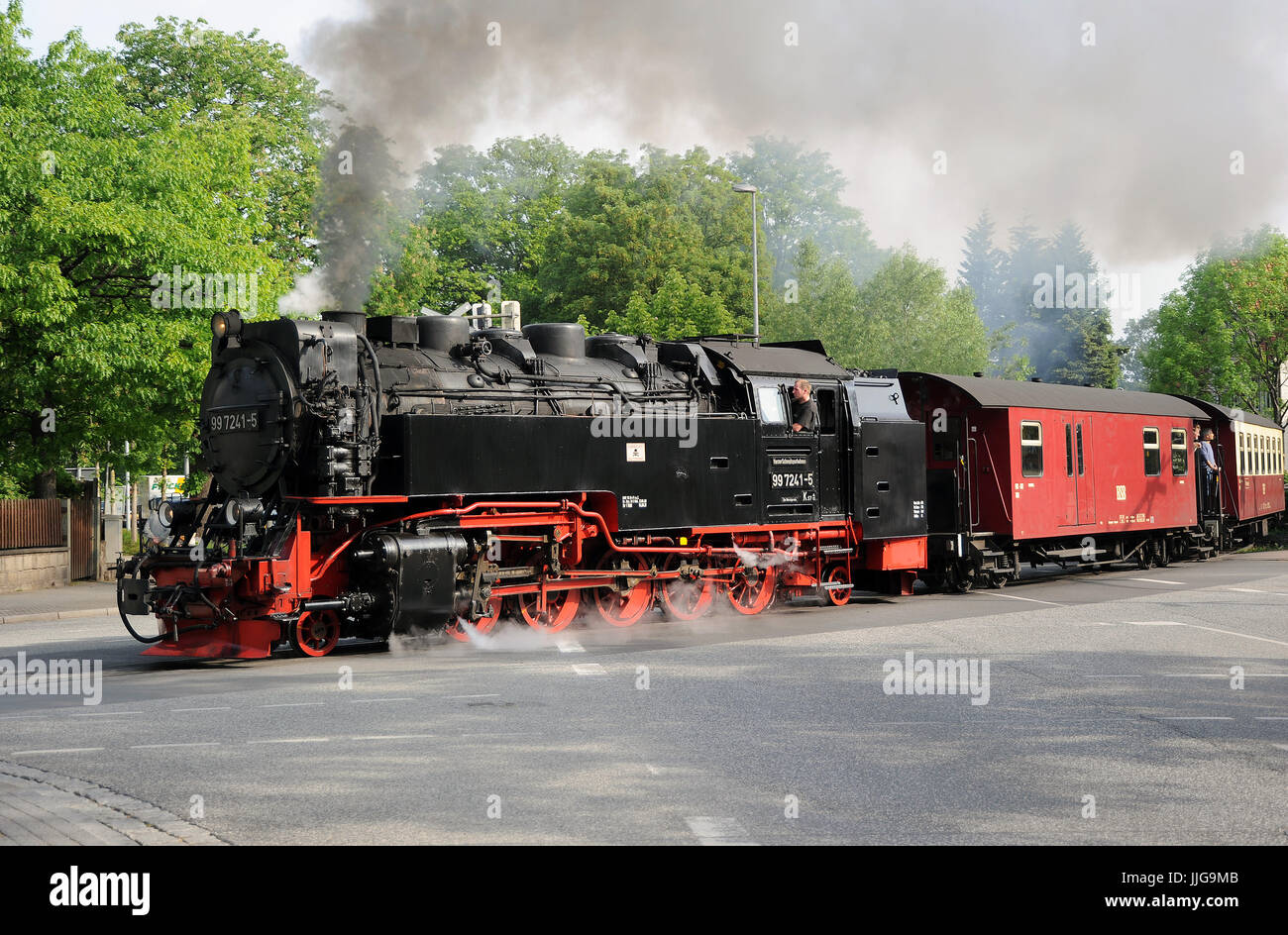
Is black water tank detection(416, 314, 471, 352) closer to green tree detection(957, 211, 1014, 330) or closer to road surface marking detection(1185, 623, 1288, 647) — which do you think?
road surface marking detection(1185, 623, 1288, 647)

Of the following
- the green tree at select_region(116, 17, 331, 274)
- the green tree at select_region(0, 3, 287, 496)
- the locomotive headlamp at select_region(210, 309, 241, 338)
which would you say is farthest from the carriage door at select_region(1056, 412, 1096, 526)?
the green tree at select_region(116, 17, 331, 274)

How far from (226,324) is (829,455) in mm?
8404

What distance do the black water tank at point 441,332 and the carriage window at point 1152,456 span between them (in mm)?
15587

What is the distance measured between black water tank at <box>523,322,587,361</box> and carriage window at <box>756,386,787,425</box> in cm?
276

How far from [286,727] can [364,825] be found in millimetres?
2676

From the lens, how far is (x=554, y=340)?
14.8 m

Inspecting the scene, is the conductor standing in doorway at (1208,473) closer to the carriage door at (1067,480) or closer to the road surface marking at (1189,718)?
the carriage door at (1067,480)

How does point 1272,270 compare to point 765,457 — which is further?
point 1272,270

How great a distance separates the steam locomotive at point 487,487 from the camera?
38.9 feet

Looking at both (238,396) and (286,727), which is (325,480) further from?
(286,727)

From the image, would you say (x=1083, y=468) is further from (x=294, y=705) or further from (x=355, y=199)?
(x=294, y=705)

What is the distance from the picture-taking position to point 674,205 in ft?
161

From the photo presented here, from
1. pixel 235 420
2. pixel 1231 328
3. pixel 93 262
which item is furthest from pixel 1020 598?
pixel 1231 328
